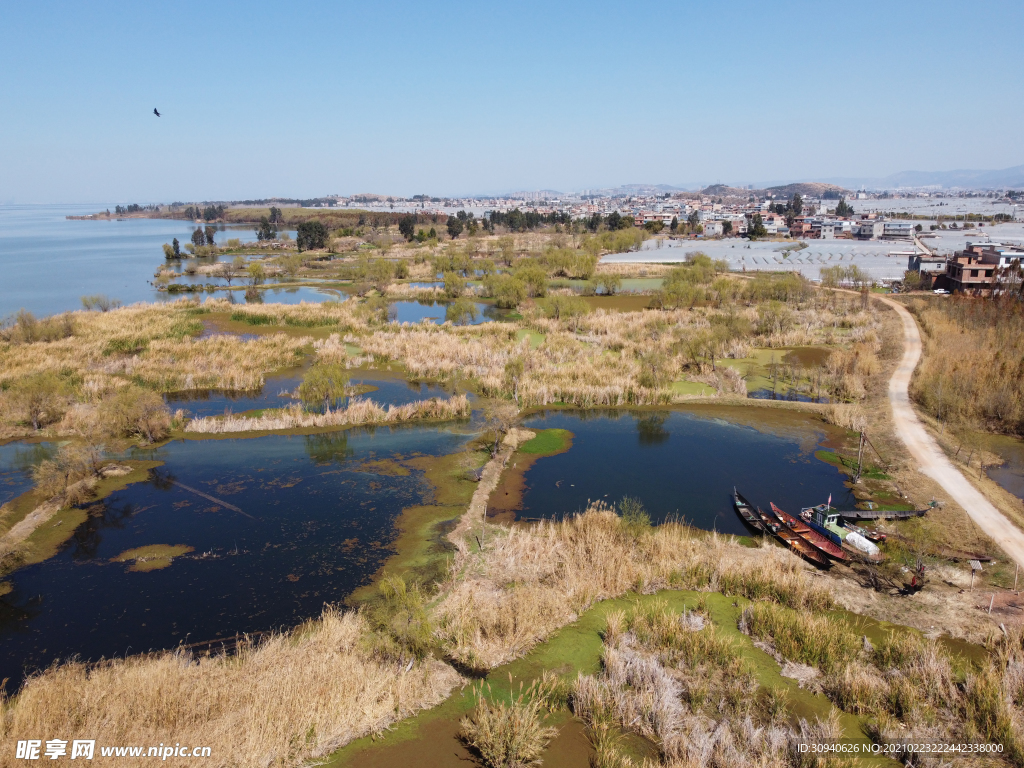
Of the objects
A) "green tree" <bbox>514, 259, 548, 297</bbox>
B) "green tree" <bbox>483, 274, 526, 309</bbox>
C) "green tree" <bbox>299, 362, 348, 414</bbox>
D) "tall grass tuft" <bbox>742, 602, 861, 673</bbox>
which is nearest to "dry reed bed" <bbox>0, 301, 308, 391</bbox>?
"green tree" <bbox>299, 362, 348, 414</bbox>

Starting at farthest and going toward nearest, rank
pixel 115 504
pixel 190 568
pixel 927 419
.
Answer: pixel 927 419
pixel 115 504
pixel 190 568

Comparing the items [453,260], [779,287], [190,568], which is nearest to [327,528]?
[190,568]

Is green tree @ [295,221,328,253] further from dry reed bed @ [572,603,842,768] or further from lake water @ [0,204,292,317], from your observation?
dry reed bed @ [572,603,842,768]

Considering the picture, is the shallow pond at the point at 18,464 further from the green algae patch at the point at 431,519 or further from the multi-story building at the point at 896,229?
the multi-story building at the point at 896,229

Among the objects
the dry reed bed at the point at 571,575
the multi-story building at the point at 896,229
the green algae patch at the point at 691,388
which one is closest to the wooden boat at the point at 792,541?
the dry reed bed at the point at 571,575

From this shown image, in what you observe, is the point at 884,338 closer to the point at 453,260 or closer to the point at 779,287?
the point at 779,287

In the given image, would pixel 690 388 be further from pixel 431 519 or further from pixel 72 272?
pixel 72 272

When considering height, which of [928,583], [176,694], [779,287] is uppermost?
[779,287]
